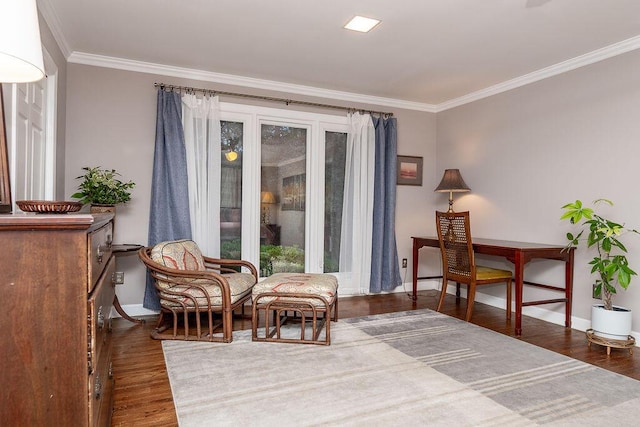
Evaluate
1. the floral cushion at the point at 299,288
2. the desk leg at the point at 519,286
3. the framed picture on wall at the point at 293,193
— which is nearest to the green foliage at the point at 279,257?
the framed picture on wall at the point at 293,193

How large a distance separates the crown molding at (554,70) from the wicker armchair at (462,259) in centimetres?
162

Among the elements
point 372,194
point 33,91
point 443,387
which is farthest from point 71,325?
point 372,194

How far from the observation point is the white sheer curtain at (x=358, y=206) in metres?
4.76

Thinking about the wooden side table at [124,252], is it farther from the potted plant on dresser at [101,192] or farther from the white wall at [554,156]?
the white wall at [554,156]

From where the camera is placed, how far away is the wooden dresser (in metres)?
1.07

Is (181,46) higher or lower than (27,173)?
higher

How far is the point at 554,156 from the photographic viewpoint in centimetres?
385

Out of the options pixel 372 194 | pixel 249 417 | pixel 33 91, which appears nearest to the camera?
pixel 249 417

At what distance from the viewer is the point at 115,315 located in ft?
12.5

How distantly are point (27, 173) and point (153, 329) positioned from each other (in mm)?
1539

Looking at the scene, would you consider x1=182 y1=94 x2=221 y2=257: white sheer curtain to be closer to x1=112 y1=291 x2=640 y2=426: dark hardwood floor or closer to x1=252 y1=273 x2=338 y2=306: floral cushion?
x1=112 y1=291 x2=640 y2=426: dark hardwood floor

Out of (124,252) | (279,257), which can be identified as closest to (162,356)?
(124,252)

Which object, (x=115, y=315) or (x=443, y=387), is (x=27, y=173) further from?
(x=443, y=387)

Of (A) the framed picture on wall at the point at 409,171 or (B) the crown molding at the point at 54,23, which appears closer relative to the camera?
(B) the crown molding at the point at 54,23
